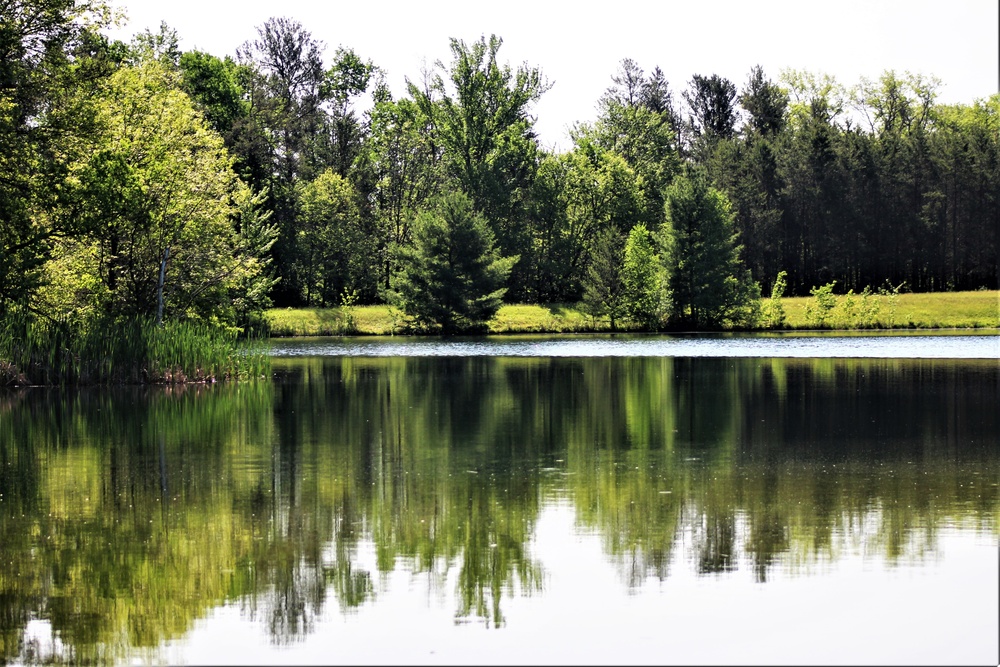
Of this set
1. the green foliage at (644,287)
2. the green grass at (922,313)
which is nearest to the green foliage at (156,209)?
the green foliage at (644,287)

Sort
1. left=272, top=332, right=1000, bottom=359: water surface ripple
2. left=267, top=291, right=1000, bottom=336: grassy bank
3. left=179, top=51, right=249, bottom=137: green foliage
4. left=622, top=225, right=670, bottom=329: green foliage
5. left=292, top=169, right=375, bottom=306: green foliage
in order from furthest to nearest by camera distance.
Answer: left=292, top=169, right=375, bottom=306: green foliage
left=179, top=51, right=249, bottom=137: green foliage
left=622, top=225, right=670, bottom=329: green foliage
left=267, top=291, right=1000, bottom=336: grassy bank
left=272, top=332, right=1000, bottom=359: water surface ripple

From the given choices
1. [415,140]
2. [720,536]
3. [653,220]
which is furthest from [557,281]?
[720,536]

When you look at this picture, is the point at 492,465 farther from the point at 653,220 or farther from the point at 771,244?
the point at 771,244

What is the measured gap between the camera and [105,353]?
34688 mm

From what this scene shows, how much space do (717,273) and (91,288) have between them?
48.4m

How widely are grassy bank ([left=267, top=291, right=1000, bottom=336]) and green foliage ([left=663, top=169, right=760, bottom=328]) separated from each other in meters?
4.46

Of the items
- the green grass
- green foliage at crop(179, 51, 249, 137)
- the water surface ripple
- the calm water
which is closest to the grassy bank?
the green grass

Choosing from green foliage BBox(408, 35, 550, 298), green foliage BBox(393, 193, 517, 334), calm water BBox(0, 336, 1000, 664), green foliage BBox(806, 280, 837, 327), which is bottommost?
calm water BBox(0, 336, 1000, 664)

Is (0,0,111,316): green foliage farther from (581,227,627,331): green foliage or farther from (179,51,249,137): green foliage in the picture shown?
(581,227,627,331): green foliage

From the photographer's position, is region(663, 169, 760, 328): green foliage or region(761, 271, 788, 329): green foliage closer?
region(663, 169, 760, 328): green foliage

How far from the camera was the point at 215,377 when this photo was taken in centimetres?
3681

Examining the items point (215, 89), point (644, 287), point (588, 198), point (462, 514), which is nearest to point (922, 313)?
point (644, 287)

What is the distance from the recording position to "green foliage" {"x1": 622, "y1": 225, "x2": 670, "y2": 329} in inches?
3155

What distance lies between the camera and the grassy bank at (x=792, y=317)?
260 feet
